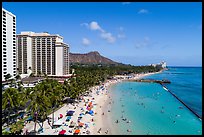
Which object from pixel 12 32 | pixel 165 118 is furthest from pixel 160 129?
pixel 12 32

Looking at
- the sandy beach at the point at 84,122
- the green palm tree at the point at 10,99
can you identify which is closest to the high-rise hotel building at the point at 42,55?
the sandy beach at the point at 84,122

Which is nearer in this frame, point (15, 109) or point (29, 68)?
point (15, 109)

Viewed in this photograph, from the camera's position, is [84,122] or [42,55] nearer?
[84,122]

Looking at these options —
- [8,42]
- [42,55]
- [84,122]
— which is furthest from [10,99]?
[42,55]

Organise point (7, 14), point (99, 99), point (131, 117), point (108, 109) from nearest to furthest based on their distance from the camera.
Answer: point (131, 117) < point (108, 109) < point (99, 99) < point (7, 14)

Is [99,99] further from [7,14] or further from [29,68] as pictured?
[29,68]

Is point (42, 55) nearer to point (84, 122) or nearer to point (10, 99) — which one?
point (84, 122)

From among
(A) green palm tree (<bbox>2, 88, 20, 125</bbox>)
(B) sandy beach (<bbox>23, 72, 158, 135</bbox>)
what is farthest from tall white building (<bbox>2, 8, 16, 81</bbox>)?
(A) green palm tree (<bbox>2, 88, 20, 125</bbox>)
